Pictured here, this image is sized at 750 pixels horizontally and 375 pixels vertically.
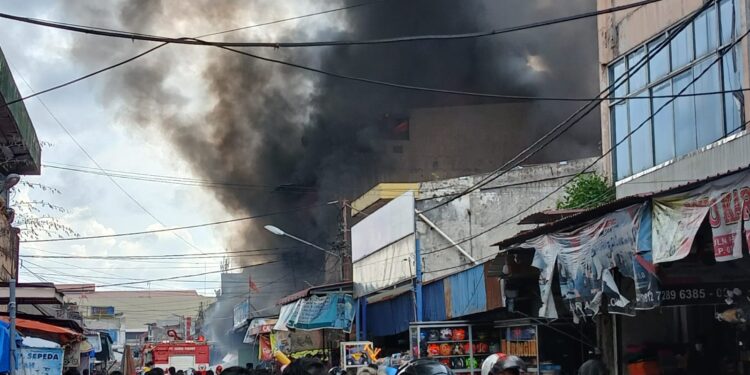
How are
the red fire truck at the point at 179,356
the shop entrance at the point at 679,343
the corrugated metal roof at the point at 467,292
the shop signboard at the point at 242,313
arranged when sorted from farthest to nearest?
the shop signboard at the point at 242,313 → the red fire truck at the point at 179,356 → the corrugated metal roof at the point at 467,292 → the shop entrance at the point at 679,343

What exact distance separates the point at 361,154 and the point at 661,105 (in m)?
23.2

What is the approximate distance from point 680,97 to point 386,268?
39.3ft

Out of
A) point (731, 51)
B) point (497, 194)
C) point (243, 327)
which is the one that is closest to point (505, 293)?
point (731, 51)

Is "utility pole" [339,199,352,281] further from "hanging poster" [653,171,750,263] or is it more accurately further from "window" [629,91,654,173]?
"hanging poster" [653,171,750,263]

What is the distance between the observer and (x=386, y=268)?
973 inches

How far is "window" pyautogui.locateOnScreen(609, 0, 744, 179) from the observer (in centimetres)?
1277

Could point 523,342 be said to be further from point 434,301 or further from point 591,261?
point 591,261

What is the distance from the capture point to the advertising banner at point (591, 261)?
1012 cm

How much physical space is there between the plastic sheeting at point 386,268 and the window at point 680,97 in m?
7.37

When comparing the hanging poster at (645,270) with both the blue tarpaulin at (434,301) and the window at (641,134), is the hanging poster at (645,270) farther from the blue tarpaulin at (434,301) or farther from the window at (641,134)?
the blue tarpaulin at (434,301)

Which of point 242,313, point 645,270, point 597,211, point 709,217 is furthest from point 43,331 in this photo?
point 242,313

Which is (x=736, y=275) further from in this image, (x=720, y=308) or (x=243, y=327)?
(x=243, y=327)

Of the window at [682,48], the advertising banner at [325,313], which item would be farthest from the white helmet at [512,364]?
the advertising banner at [325,313]

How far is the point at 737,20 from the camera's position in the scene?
1257 cm
